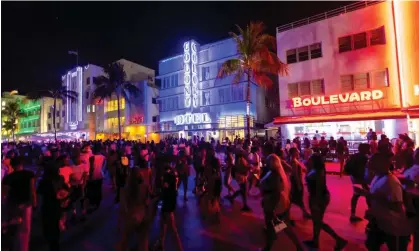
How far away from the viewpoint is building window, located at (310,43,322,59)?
64.4 ft

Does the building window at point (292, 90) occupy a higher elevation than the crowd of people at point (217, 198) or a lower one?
higher

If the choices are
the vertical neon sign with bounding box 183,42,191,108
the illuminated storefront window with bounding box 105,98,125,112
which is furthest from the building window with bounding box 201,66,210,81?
the illuminated storefront window with bounding box 105,98,125,112

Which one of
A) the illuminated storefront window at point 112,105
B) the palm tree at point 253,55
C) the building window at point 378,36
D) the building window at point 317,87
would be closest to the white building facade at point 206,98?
the building window at point 317,87

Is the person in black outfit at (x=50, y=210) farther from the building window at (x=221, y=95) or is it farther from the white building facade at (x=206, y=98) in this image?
the building window at (x=221, y=95)

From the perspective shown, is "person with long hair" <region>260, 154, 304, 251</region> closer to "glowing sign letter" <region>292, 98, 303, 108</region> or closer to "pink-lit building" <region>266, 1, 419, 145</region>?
"pink-lit building" <region>266, 1, 419, 145</region>

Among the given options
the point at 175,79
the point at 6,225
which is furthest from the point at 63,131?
the point at 6,225

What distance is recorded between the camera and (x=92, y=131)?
44.6 metres

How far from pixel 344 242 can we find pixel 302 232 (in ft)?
3.70

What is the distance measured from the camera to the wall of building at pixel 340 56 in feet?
56.0

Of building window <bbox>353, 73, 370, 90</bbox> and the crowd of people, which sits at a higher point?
building window <bbox>353, 73, 370, 90</bbox>

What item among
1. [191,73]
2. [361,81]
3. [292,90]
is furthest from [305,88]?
[191,73]

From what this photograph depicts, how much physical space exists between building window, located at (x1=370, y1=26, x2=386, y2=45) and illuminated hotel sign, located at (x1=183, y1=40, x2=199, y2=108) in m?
17.3

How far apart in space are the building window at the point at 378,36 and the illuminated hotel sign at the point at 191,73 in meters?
17.3

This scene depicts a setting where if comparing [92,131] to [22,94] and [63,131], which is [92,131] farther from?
[22,94]
